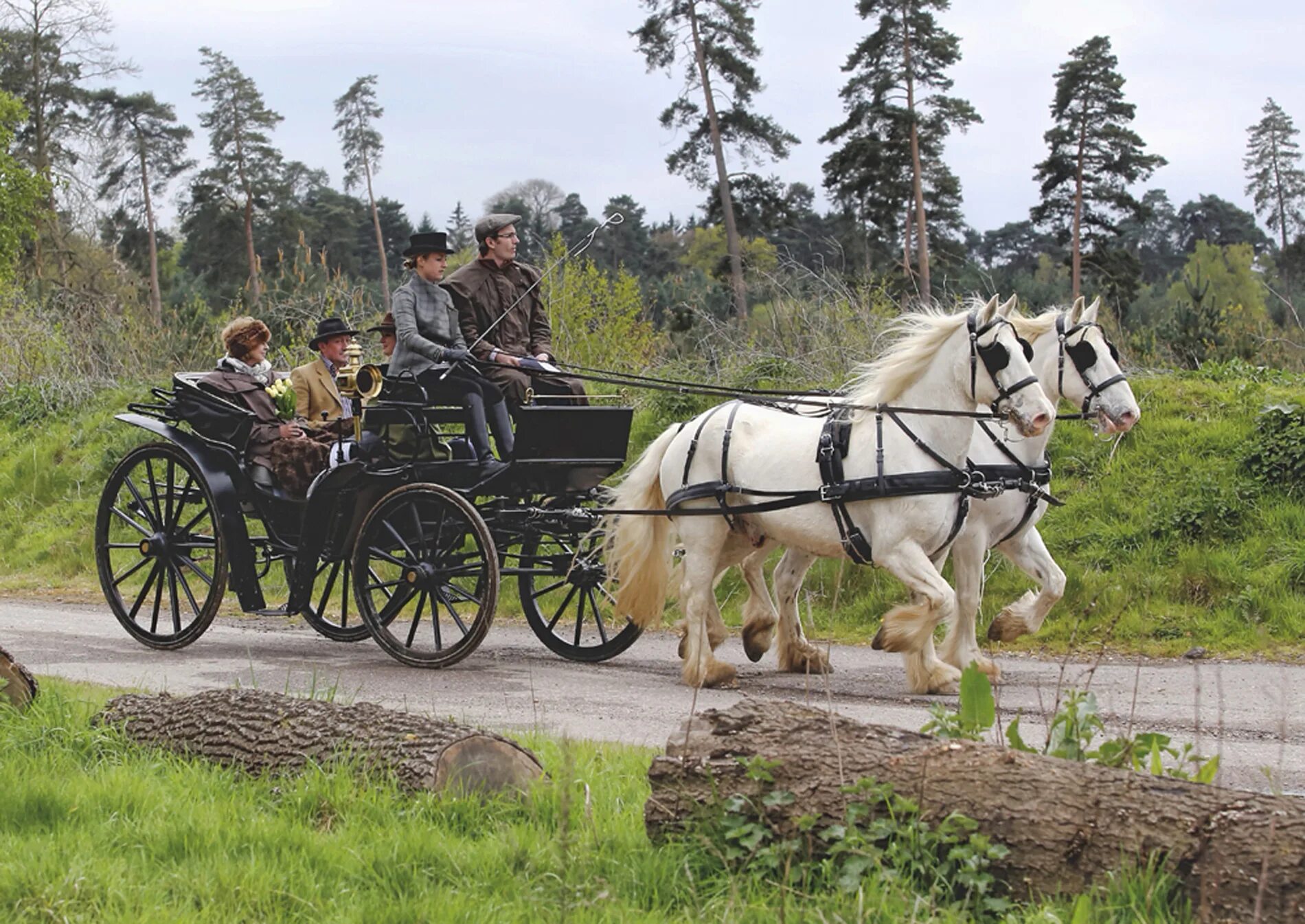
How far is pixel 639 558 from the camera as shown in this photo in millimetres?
8539

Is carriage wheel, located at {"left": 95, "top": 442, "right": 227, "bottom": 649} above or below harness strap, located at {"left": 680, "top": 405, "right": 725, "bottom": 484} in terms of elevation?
below

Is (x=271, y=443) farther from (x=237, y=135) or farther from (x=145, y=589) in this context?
(x=237, y=135)

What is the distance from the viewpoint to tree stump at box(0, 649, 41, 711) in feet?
20.0

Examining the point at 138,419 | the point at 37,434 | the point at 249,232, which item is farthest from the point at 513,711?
the point at 249,232

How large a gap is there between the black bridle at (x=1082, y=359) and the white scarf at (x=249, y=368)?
512cm

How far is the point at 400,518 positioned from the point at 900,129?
2244 centimetres

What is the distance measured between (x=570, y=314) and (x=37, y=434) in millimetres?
7231

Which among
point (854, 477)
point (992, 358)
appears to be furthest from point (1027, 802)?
point (992, 358)

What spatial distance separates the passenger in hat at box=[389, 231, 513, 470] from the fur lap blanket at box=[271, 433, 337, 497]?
2.42ft

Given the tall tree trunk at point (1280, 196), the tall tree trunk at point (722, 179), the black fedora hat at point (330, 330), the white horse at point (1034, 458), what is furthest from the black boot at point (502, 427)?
the tall tree trunk at point (1280, 196)

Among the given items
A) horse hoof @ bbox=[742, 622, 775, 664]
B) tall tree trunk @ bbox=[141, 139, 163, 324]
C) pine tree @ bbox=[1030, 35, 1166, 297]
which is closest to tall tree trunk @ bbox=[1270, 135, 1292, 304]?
pine tree @ bbox=[1030, 35, 1166, 297]

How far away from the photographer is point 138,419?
966 cm

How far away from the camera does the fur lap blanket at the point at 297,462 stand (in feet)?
30.2

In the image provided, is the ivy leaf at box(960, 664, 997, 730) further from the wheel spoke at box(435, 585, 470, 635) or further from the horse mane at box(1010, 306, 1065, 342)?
the horse mane at box(1010, 306, 1065, 342)
